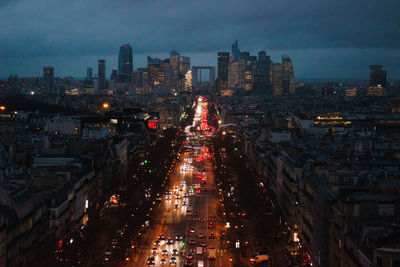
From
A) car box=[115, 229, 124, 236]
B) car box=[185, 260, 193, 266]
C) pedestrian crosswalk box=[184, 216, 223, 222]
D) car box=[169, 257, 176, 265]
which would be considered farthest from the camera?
pedestrian crosswalk box=[184, 216, 223, 222]

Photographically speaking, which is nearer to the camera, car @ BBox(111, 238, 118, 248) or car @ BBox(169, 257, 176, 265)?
car @ BBox(169, 257, 176, 265)

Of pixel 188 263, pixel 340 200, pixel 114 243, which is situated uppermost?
pixel 340 200

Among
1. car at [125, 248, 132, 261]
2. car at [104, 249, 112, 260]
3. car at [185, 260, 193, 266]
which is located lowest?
car at [185, 260, 193, 266]

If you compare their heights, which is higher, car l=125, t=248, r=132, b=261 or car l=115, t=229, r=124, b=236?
car l=115, t=229, r=124, b=236

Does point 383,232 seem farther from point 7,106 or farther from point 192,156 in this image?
point 7,106

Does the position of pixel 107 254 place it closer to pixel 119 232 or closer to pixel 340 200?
pixel 119 232

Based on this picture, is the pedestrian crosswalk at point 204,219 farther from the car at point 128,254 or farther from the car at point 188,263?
the car at point 188,263

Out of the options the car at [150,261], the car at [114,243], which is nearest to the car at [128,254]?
the car at [150,261]

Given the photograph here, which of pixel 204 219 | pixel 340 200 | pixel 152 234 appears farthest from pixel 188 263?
pixel 204 219

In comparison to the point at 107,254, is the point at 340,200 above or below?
above

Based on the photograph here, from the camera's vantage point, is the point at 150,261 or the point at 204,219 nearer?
the point at 150,261

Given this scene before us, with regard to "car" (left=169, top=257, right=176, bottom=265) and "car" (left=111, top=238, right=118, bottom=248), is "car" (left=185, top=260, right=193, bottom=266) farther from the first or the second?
"car" (left=111, top=238, right=118, bottom=248)

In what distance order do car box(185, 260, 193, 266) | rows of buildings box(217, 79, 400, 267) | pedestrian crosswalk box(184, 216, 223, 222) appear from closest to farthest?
Answer: rows of buildings box(217, 79, 400, 267) → car box(185, 260, 193, 266) → pedestrian crosswalk box(184, 216, 223, 222)

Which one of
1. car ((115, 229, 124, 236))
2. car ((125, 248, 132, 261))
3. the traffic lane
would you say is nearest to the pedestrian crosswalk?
the traffic lane
